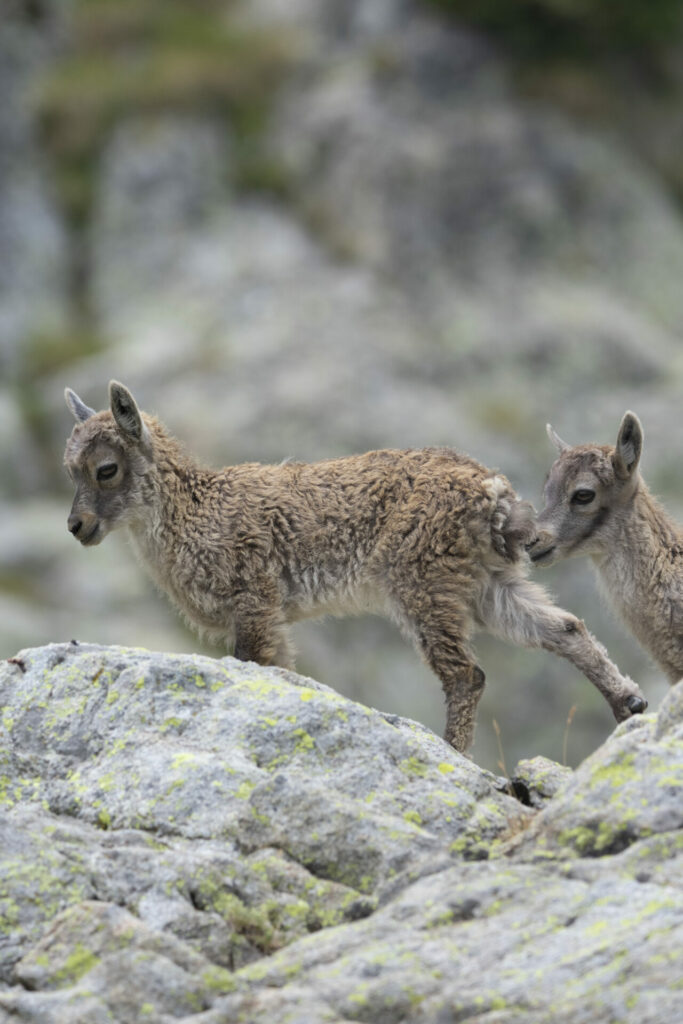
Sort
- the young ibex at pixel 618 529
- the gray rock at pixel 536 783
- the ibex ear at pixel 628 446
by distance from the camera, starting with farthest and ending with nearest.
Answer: the ibex ear at pixel 628 446, the young ibex at pixel 618 529, the gray rock at pixel 536 783

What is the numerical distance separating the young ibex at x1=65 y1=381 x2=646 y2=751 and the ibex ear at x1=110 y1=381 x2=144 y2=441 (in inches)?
0.5

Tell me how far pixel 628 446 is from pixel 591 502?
0.57m

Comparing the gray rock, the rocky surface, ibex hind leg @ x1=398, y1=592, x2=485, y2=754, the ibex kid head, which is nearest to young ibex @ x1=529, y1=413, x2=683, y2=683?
ibex hind leg @ x1=398, y1=592, x2=485, y2=754

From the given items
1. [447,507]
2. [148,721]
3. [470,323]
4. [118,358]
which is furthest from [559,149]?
[148,721]

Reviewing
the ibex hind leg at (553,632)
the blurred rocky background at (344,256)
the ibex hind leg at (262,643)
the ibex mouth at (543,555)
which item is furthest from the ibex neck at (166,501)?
the blurred rocky background at (344,256)

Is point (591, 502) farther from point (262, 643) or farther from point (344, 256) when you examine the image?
point (344, 256)

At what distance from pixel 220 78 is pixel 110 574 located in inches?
535

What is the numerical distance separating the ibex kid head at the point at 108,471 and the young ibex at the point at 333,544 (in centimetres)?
1

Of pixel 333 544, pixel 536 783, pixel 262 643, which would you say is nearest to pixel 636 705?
pixel 536 783

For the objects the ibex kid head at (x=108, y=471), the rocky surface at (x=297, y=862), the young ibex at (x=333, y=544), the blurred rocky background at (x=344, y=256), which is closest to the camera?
the rocky surface at (x=297, y=862)

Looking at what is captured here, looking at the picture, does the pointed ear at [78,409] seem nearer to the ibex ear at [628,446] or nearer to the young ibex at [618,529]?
the young ibex at [618,529]

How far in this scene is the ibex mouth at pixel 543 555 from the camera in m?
11.7

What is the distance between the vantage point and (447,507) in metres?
11.6

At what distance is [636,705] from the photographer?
11.0 metres
